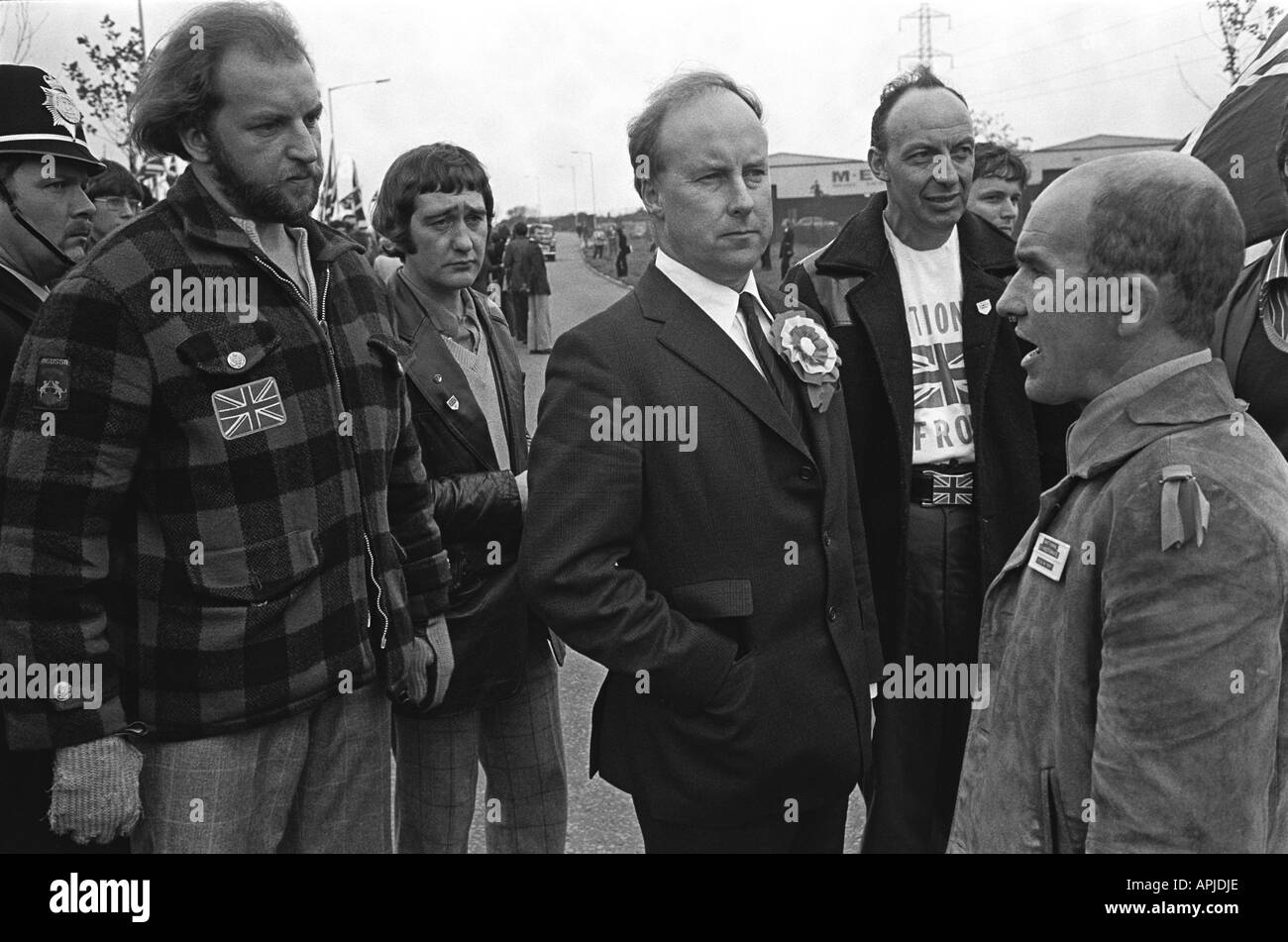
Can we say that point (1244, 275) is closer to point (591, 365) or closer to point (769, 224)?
point (769, 224)

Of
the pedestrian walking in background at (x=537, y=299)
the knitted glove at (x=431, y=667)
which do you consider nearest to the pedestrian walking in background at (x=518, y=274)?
the pedestrian walking in background at (x=537, y=299)

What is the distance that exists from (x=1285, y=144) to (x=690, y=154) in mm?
1260

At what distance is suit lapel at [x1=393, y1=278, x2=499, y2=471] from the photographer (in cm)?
260

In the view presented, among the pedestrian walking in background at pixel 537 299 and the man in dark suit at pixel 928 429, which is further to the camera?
the pedestrian walking in background at pixel 537 299

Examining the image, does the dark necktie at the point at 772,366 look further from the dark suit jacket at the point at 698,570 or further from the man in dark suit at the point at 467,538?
the man in dark suit at the point at 467,538

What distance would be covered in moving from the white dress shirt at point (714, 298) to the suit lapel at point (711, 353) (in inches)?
0.9

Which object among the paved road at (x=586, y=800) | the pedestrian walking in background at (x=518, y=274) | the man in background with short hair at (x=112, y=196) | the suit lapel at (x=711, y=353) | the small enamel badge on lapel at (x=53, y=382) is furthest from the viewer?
the pedestrian walking in background at (x=518, y=274)

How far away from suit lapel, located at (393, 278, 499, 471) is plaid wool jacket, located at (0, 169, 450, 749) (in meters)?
0.39

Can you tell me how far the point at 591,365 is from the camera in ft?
6.71

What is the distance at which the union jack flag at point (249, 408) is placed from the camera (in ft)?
6.25

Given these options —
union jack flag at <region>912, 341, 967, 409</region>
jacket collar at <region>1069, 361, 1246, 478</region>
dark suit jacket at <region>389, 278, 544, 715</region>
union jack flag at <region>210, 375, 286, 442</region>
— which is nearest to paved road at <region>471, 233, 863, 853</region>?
dark suit jacket at <region>389, 278, 544, 715</region>

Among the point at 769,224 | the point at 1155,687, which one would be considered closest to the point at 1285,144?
the point at 769,224

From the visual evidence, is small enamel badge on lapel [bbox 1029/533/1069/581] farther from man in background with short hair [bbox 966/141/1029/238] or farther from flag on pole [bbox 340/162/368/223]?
flag on pole [bbox 340/162/368/223]
